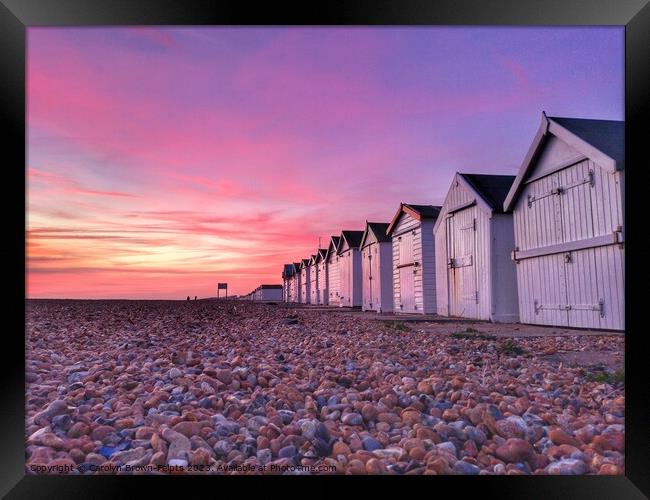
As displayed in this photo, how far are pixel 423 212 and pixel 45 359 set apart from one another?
13012 mm

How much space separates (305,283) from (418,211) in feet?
82.3

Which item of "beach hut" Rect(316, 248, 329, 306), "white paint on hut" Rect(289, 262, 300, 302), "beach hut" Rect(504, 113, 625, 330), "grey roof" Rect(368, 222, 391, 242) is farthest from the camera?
"white paint on hut" Rect(289, 262, 300, 302)

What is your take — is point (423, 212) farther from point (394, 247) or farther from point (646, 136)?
point (646, 136)

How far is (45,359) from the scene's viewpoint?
21.4 ft

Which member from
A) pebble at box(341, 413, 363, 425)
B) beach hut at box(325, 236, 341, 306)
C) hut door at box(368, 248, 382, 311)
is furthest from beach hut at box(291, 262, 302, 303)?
pebble at box(341, 413, 363, 425)

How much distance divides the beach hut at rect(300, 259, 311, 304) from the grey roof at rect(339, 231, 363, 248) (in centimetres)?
1298

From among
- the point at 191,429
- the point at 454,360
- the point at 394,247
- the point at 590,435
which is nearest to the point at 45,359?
the point at 191,429

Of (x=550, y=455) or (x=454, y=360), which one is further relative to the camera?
(x=454, y=360)

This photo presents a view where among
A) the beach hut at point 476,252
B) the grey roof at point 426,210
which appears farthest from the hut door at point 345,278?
the beach hut at point 476,252

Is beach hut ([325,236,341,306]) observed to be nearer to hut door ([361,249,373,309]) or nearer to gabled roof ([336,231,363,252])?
gabled roof ([336,231,363,252])

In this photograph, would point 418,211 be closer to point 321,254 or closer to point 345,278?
point 345,278

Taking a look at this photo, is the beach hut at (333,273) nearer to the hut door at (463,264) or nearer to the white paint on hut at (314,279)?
the white paint on hut at (314,279)

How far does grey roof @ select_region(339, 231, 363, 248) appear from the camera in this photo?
26.1 m

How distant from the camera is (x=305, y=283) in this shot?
1634 inches
